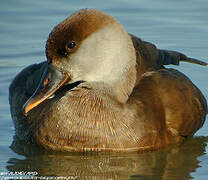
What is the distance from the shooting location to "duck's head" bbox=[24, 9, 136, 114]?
6355mm

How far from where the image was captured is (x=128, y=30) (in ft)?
32.2

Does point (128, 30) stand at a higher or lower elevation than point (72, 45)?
lower

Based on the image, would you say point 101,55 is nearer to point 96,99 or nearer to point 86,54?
point 86,54

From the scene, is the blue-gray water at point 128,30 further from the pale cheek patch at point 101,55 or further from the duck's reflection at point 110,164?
the pale cheek patch at point 101,55

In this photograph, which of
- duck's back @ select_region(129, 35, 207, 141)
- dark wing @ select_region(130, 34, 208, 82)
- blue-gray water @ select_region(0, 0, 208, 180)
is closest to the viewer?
blue-gray water @ select_region(0, 0, 208, 180)

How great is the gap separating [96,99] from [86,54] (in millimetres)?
455

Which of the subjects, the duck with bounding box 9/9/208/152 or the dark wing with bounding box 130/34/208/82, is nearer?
the duck with bounding box 9/9/208/152

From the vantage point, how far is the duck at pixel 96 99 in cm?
645

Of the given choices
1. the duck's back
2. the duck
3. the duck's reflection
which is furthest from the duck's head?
the duck's reflection

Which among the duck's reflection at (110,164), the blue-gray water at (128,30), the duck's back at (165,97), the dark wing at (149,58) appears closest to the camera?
the duck's reflection at (110,164)

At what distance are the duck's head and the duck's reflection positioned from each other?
22.0 inches

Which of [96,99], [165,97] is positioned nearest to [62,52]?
[96,99]

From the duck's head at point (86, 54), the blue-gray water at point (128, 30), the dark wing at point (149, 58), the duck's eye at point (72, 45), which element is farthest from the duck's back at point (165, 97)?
the duck's eye at point (72, 45)

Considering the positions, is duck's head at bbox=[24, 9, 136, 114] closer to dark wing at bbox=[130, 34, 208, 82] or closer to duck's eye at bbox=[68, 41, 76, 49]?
duck's eye at bbox=[68, 41, 76, 49]
